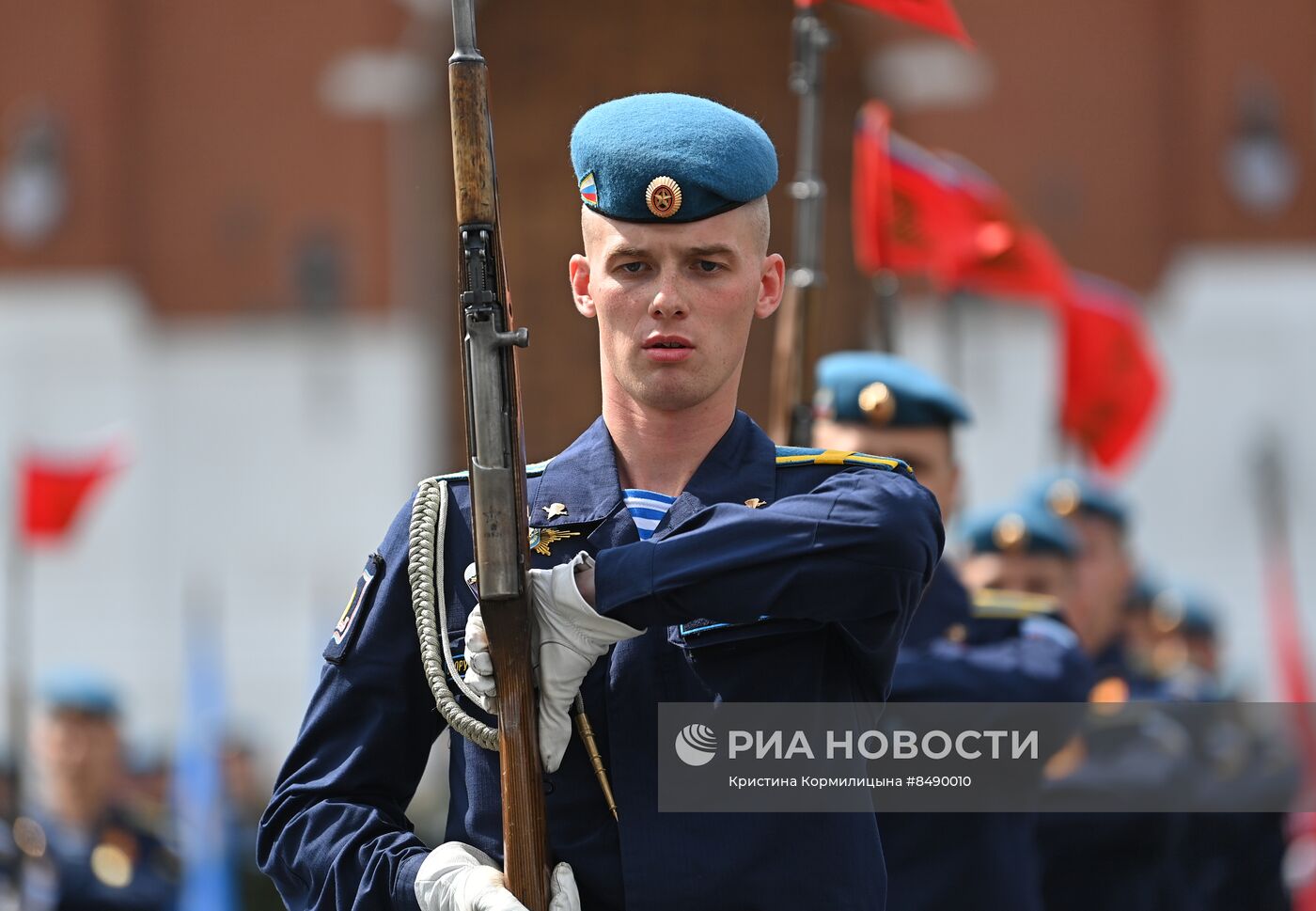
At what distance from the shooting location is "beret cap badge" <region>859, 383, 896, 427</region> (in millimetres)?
3756

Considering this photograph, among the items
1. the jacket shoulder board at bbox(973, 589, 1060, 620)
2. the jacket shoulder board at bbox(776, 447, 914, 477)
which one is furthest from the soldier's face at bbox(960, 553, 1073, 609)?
the jacket shoulder board at bbox(776, 447, 914, 477)

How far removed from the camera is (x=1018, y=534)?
4.99 m

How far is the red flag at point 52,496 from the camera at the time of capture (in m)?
8.24

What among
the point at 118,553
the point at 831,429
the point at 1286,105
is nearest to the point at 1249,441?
the point at 1286,105

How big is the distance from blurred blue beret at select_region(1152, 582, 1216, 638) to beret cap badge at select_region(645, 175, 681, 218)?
611 centimetres

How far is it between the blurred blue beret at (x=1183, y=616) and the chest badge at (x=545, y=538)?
6.06 metres

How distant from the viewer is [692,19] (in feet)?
39.8

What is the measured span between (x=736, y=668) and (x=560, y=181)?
9955 mm

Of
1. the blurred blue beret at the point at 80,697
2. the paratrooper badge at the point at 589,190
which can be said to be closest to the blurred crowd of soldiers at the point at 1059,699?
the paratrooper badge at the point at 589,190

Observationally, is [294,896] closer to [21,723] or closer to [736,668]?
[736,668]

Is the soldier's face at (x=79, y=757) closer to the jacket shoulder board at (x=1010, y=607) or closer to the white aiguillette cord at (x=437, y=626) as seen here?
the jacket shoulder board at (x=1010, y=607)

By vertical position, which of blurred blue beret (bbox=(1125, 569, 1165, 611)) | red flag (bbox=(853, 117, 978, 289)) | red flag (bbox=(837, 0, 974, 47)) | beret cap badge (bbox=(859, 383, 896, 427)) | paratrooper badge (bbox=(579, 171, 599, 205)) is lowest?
blurred blue beret (bbox=(1125, 569, 1165, 611))

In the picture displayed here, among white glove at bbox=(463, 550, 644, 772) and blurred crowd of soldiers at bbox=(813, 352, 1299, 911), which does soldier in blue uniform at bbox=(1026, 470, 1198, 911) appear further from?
white glove at bbox=(463, 550, 644, 772)

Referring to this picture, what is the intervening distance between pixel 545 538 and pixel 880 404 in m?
1.60
